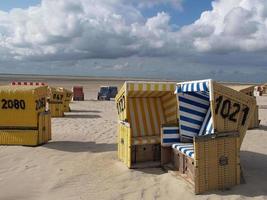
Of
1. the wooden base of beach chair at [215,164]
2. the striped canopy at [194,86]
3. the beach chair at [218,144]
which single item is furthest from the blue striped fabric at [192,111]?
the wooden base of beach chair at [215,164]

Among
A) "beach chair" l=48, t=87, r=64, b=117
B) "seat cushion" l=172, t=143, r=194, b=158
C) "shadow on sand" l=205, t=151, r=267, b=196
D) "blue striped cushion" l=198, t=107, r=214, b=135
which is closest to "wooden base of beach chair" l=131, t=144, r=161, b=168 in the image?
"seat cushion" l=172, t=143, r=194, b=158

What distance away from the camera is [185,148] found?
792 cm

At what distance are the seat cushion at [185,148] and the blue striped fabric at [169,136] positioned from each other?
24 cm

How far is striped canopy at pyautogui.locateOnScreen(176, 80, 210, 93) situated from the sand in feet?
5.83

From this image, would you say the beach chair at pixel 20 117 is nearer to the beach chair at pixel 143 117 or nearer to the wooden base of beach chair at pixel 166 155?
the beach chair at pixel 143 117

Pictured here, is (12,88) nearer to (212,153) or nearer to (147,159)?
(147,159)

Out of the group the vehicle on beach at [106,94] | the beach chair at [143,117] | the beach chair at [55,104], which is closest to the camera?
the beach chair at [143,117]

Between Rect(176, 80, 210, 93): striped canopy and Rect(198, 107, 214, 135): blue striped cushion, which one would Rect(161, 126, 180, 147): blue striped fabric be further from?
Rect(176, 80, 210, 93): striped canopy

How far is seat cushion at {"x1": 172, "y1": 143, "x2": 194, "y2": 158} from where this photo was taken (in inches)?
294

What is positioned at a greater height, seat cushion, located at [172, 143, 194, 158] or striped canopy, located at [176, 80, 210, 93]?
striped canopy, located at [176, 80, 210, 93]

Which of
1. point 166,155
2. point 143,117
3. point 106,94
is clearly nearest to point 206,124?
point 166,155

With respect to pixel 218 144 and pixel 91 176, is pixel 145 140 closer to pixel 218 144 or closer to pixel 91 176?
pixel 91 176

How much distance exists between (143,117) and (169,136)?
129 centimetres

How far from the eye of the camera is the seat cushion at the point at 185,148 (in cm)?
746
